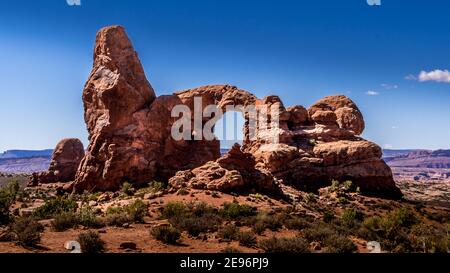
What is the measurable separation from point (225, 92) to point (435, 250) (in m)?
30.6

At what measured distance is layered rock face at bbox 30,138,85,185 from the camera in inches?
2292

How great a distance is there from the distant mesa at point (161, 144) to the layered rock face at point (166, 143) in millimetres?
91

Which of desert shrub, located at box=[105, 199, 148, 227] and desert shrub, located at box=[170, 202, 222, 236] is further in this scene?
desert shrub, located at box=[105, 199, 148, 227]

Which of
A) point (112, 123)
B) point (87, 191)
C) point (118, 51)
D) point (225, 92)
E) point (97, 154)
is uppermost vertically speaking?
point (118, 51)

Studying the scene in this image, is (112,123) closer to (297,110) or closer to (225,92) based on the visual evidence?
(225,92)

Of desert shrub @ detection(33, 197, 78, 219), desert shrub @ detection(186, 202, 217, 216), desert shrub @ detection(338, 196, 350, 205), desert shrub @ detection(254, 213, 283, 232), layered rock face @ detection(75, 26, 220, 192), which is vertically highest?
layered rock face @ detection(75, 26, 220, 192)

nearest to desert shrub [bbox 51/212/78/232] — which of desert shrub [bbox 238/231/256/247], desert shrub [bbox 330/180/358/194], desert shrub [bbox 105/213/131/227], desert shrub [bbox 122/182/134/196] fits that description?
desert shrub [bbox 105/213/131/227]

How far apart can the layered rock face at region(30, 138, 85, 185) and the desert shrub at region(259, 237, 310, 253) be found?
5270cm

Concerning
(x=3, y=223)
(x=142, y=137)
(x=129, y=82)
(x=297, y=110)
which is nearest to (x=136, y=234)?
(x=3, y=223)

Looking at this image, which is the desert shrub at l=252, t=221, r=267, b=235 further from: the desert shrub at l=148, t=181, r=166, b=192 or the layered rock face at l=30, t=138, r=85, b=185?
the layered rock face at l=30, t=138, r=85, b=185

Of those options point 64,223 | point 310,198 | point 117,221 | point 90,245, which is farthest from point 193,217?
point 310,198

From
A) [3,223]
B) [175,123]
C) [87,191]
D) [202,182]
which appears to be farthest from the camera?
[175,123]

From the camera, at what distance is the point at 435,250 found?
13.3 m

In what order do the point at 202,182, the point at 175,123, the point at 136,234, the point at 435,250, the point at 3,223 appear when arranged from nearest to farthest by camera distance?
1. the point at 435,250
2. the point at 136,234
3. the point at 3,223
4. the point at 202,182
5. the point at 175,123
